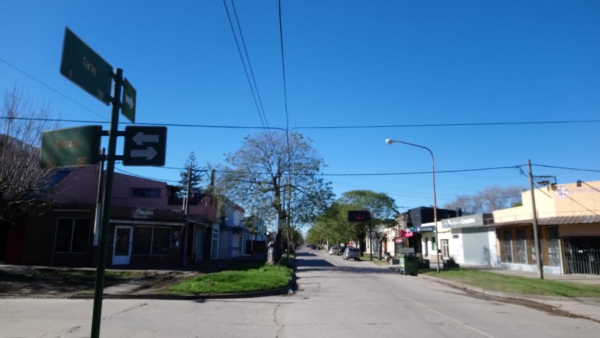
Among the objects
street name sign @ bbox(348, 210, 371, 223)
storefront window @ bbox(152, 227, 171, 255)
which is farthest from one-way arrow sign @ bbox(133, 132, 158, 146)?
street name sign @ bbox(348, 210, 371, 223)

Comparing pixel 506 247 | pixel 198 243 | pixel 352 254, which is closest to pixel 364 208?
pixel 352 254

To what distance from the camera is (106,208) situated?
450cm

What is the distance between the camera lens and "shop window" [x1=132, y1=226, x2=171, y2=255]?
2580cm

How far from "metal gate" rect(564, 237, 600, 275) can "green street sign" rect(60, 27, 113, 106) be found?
2810cm

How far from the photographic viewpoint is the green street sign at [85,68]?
4.18 m

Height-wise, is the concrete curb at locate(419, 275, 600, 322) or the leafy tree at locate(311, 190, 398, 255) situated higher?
the leafy tree at locate(311, 190, 398, 255)

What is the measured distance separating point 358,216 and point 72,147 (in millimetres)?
47772

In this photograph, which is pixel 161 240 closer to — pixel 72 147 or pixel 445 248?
pixel 72 147

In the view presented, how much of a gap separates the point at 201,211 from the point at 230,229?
1038cm

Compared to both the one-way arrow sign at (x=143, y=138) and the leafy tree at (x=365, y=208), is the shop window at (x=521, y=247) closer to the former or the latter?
the leafy tree at (x=365, y=208)

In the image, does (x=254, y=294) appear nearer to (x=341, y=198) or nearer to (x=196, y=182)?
(x=341, y=198)

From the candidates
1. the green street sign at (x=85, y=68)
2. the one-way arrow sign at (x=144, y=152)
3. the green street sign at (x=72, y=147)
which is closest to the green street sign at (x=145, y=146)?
the one-way arrow sign at (x=144, y=152)

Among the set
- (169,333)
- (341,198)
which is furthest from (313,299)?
(341,198)

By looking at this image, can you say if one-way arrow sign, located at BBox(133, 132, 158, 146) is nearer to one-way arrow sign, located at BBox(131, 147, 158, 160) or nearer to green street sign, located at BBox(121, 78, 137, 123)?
one-way arrow sign, located at BBox(131, 147, 158, 160)
